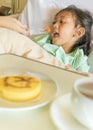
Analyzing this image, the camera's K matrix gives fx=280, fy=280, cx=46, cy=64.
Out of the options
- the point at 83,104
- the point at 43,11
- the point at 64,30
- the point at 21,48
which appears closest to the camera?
the point at 83,104

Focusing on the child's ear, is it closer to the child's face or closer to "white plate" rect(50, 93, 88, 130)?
the child's face

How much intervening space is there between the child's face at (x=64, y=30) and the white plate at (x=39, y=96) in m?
0.82

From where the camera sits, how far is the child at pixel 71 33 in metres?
1.68

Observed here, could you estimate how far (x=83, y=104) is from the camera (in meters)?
0.57

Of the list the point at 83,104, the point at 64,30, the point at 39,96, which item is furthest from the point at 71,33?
the point at 83,104

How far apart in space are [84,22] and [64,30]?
16 centimetres

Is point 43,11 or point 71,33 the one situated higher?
point 43,11

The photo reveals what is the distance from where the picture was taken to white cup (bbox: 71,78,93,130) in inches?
22.4

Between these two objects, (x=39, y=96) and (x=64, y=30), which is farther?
(x=64, y=30)

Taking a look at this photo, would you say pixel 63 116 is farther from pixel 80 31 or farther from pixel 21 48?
pixel 80 31

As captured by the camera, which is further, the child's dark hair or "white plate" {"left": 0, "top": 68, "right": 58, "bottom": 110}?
the child's dark hair

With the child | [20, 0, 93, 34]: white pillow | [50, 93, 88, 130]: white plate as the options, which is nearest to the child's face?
the child

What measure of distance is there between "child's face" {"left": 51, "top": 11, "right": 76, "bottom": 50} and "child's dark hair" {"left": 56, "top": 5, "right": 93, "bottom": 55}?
0.03 meters

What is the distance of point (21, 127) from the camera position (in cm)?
62
